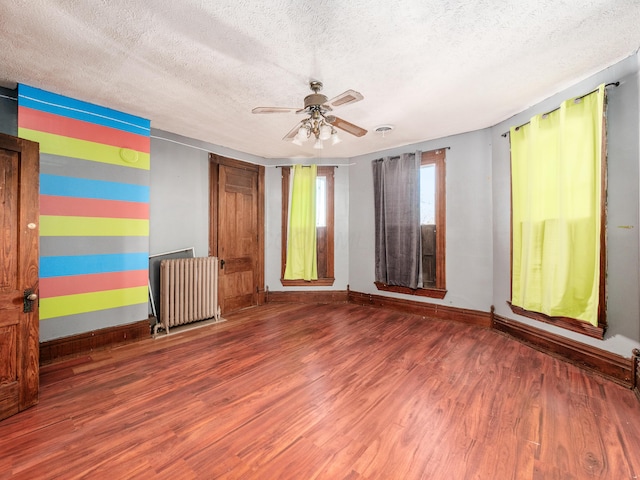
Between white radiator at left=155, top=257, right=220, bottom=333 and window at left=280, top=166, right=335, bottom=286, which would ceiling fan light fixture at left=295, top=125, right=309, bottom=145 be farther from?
window at left=280, top=166, right=335, bottom=286

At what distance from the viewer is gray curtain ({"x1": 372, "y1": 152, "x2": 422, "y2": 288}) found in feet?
14.1

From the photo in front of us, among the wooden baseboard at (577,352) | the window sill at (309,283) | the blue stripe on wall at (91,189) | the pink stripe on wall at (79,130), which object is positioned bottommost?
the wooden baseboard at (577,352)

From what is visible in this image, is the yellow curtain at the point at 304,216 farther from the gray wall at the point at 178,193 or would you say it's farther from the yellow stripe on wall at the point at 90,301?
the yellow stripe on wall at the point at 90,301

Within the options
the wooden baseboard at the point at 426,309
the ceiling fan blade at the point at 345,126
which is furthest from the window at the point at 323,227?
the ceiling fan blade at the point at 345,126

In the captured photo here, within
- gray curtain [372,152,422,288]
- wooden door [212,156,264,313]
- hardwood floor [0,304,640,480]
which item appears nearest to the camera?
hardwood floor [0,304,640,480]

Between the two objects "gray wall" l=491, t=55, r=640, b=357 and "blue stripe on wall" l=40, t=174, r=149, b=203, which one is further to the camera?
"blue stripe on wall" l=40, t=174, r=149, b=203

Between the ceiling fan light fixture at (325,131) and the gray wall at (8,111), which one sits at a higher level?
the gray wall at (8,111)

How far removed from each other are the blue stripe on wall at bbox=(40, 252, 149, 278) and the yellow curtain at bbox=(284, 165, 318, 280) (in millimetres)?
2287

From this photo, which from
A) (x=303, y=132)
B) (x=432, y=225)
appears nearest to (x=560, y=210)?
(x=432, y=225)

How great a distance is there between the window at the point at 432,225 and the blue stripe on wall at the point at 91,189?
3.79 meters

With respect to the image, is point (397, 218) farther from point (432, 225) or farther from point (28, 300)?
point (28, 300)

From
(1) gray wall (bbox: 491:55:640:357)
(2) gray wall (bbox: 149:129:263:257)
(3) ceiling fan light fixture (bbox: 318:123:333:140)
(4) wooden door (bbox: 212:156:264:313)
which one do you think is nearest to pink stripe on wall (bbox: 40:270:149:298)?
(2) gray wall (bbox: 149:129:263:257)

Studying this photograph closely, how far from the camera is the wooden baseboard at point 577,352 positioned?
7.70ft

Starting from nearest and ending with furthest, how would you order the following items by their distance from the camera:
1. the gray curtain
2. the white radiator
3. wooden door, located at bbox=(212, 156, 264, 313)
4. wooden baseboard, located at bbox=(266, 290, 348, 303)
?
the white radiator
the gray curtain
wooden door, located at bbox=(212, 156, 264, 313)
wooden baseboard, located at bbox=(266, 290, 348, 303)
